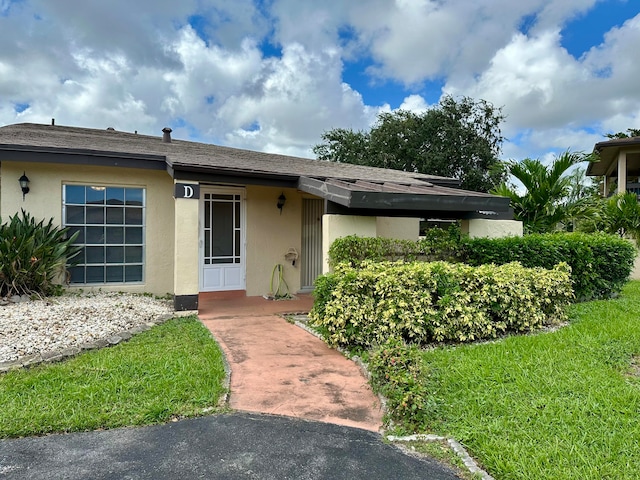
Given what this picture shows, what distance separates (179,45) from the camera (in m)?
12.7

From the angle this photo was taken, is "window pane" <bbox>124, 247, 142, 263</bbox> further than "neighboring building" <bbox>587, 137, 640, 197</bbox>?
No

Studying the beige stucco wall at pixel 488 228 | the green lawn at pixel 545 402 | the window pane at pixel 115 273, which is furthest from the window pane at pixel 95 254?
the beige stucco wall at pixel 488 228

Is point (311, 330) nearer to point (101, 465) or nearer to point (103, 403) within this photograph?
point (103, 403)

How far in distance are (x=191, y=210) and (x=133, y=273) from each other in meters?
2.56

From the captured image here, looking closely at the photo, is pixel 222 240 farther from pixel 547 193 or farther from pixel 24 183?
pixel 547 193

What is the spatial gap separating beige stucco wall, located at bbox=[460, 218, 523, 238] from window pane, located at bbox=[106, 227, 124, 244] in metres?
7.27

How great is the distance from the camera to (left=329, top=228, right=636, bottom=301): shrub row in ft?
24.1

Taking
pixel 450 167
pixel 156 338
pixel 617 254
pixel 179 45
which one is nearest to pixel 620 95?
pixel 450 167

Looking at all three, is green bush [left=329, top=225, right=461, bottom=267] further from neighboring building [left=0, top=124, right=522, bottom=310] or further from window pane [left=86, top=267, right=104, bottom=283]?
window pane [left=86, top=267, right=104, bottom=283]

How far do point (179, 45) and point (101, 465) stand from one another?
42.5 feet

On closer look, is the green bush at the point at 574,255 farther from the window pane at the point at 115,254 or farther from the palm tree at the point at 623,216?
the window pane at the point at 115,254

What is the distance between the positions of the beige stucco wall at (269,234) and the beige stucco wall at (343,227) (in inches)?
117

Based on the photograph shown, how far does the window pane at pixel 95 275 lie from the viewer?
833 cm

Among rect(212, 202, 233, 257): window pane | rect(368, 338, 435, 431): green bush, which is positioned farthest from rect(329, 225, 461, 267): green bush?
rect(212, 202, 233, 257): window pane
